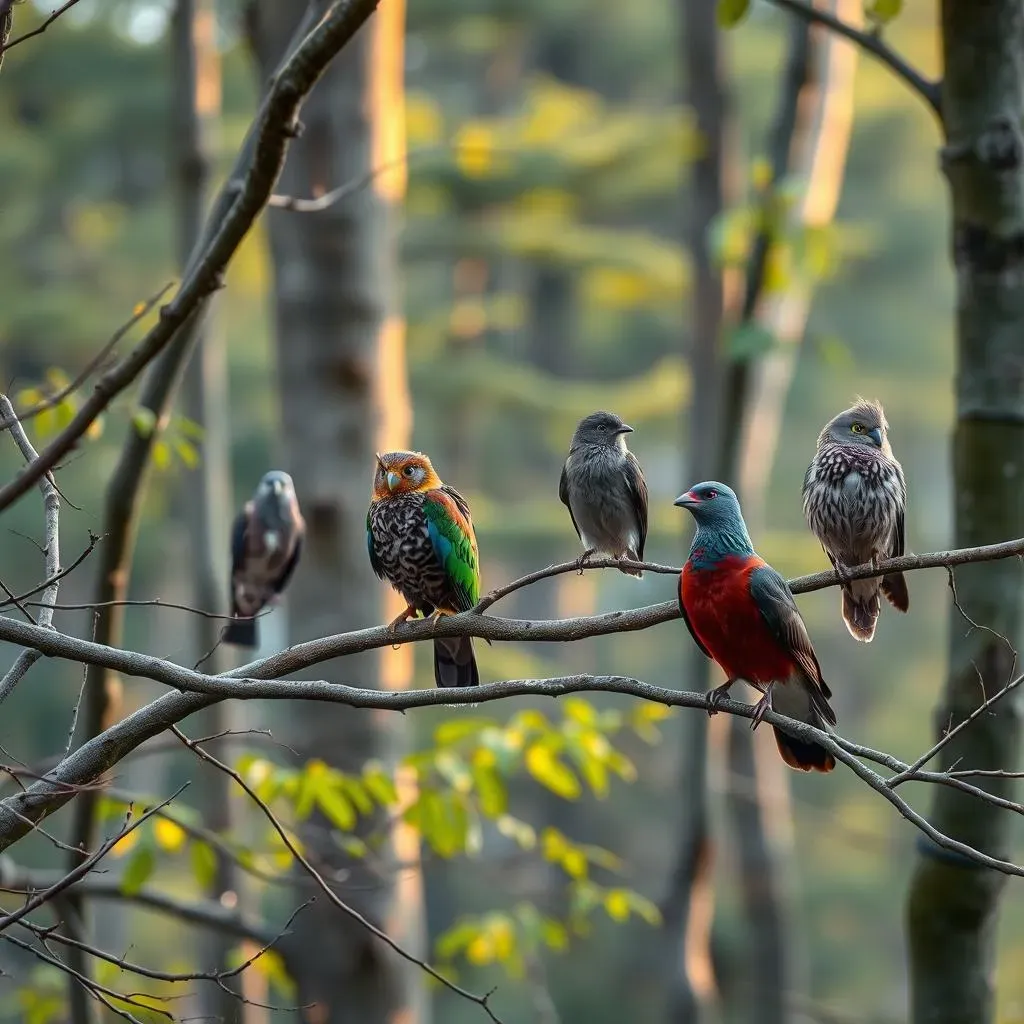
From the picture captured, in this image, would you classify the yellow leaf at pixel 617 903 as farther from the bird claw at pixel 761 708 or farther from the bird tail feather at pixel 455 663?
the bird claw at pixel 761 708

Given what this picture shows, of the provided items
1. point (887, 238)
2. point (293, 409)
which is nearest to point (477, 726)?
point (293, 409)

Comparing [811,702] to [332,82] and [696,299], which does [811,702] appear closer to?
[332,82]

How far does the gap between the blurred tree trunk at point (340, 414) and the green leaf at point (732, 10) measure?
6.89 feet

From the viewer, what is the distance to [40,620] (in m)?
2.63

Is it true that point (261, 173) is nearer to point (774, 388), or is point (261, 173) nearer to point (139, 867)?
point (139, 867)

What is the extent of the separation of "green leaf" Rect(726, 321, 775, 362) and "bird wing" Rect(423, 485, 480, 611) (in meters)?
1.76

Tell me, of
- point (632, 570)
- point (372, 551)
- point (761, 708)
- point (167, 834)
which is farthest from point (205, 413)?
point (761, 708)

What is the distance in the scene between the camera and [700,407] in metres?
8.09

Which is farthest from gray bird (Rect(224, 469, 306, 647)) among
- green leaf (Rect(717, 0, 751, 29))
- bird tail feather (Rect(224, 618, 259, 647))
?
green leaf (Rect(717, 0, 751, 29))

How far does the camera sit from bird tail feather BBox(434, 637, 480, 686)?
11.7ft

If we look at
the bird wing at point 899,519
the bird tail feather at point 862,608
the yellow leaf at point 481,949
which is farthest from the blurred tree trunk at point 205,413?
the bird tail feather at point 862,608

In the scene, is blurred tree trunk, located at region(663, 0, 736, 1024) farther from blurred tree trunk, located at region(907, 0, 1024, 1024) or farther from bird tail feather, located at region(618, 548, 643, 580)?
blurred tree trunk, located at region(907, 0, 1024, 1024)

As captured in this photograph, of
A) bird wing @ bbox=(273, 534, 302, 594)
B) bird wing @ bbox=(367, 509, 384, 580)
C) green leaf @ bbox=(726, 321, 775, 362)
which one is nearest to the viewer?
bird wing @ bbox=(367, 509, 384, 580)

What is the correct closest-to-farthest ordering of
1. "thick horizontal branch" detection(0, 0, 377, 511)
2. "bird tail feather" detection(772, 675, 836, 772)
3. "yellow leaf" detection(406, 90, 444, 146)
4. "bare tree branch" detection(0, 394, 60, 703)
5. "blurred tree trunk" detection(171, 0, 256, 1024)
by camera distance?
"thick horizontal branch" detection(0, 0, 377, 511), "bare tree branch" detection(0, 394, 60, 703), "bird tail feather" detection(772, 675, 836, 772), "blurred tree trunk" detection(171, 0, 256, 1024), "yellow leaf" detection(406, 90, 444, 146)
